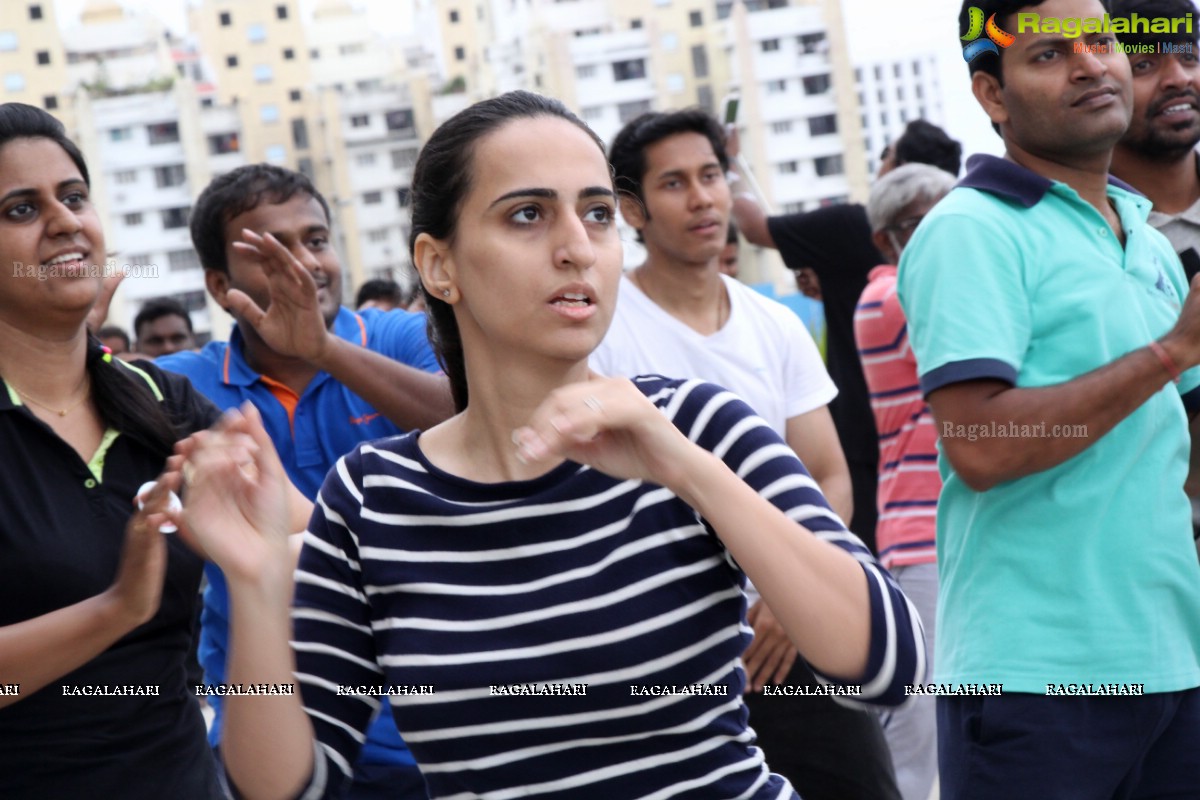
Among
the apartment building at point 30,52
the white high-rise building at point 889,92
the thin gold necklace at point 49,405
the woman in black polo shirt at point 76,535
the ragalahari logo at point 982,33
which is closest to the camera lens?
the woman in black polo shirt at point 76,535

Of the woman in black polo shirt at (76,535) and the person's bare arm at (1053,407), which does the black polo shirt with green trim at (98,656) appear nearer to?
the woman in black polo shirt at (76,535)

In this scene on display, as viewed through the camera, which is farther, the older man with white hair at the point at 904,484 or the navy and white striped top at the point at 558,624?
the older man with white hair at the point at 904,484

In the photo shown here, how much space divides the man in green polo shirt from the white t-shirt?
1.16 m

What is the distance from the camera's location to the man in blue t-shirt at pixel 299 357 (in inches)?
142

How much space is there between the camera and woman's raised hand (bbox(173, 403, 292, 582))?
6.89 ft

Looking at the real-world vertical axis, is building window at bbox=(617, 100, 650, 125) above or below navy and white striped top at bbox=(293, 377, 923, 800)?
above

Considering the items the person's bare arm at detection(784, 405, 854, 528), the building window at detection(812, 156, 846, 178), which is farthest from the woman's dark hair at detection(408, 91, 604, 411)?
the building window at detection(812, 156, 846, 178)

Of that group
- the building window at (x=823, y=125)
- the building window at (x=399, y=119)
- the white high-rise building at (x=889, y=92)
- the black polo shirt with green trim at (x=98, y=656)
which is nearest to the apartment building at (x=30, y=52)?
the building window at (x=399, y=119)

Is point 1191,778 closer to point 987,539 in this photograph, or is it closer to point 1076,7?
point 987,539

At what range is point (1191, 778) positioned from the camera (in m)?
2.78

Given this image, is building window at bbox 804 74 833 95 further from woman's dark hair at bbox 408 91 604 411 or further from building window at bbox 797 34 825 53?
woman's dark hair at bbox 408 91 604 411

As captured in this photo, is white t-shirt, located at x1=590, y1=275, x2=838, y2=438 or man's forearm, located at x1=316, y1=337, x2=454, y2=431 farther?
white t-shirt, located at x1=590, y1=275, x2=838, y2=438

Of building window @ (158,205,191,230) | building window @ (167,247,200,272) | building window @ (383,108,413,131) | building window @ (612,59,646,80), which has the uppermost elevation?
building window @ (612,59,646,80)

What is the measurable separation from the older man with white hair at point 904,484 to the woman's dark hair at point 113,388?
2.53m
